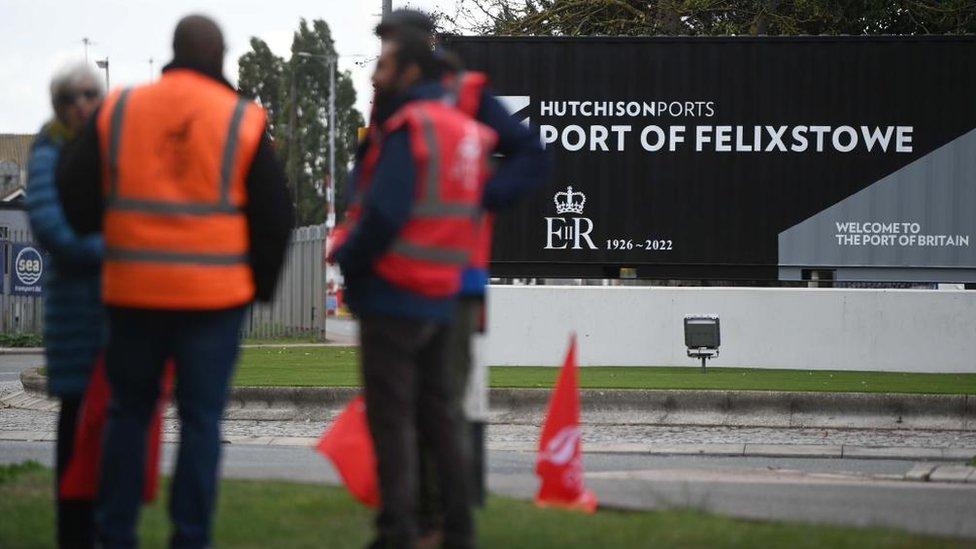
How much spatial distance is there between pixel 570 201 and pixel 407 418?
1372cm

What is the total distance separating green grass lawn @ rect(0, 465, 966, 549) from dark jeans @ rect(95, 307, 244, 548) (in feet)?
2.48

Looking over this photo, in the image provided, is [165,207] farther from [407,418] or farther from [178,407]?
[407,418]

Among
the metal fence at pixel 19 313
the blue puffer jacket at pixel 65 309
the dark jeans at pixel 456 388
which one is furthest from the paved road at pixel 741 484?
the metal fence at pixel 19 313

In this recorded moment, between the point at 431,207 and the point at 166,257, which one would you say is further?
the point at 431,207

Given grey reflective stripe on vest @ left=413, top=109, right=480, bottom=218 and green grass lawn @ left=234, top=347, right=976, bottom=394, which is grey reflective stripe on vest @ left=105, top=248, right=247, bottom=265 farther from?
green grass lawn @ left=234, top=347, right=976, bottom=394

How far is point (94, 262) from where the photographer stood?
17.7 feet

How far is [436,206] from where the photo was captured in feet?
16.7

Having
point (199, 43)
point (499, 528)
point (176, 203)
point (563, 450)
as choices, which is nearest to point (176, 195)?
point (176, 203)

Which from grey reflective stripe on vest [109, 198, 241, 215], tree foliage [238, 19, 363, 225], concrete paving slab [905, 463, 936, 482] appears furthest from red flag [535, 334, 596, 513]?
tree foliage [238, 19, 363, 225]

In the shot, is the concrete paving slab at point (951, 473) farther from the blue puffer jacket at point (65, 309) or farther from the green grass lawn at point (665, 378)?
the blue puffer jacket at point (65, 309)

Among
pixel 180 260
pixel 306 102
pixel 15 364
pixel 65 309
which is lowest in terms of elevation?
pixel 15 364

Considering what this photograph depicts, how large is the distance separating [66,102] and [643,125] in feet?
44.2

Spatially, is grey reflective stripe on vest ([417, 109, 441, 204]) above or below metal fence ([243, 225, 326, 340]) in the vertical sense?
above

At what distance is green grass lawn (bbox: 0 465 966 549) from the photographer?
587 centimetres
